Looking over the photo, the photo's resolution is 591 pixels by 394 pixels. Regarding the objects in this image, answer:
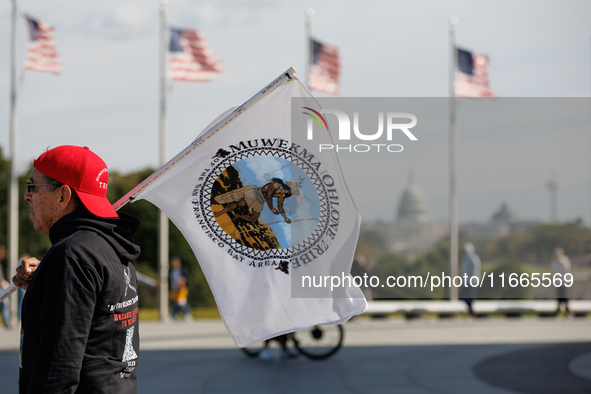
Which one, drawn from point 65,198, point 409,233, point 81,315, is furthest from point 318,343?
point 409,233

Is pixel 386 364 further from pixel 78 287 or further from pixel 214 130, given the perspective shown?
pixel 78 287

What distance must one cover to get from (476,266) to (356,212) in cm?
1205

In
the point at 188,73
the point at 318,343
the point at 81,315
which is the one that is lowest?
the point at 318,343

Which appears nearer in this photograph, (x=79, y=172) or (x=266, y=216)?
(x=79, y=172)

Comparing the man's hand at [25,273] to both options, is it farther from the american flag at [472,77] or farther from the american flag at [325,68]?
the american flag at [472,77]

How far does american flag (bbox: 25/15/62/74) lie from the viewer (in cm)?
1463

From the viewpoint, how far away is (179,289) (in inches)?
614

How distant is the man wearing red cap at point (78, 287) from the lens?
5.80ft

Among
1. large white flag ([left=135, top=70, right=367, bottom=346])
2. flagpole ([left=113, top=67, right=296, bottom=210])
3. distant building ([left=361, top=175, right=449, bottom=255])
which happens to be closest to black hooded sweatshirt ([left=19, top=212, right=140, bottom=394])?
flagpole ([left=113, top=67, right=296, bottom=210])

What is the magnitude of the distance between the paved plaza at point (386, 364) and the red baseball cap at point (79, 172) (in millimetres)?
5716

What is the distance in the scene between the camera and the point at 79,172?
81.0 inches

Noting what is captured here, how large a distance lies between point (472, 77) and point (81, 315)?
1672 centimetres

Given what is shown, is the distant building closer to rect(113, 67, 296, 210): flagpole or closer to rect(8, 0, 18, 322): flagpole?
rect(8, 0, 18, 322): flagpole

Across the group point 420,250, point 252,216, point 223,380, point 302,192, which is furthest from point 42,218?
point 420,250
